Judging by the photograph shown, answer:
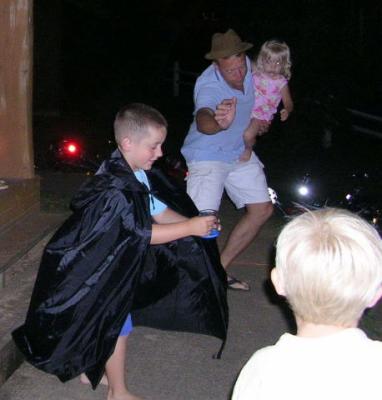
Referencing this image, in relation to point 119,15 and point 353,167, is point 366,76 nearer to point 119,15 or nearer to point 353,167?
point 353,167

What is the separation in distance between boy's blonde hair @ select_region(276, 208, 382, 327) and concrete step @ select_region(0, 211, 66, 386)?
254cm

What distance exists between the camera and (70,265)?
3.44 m

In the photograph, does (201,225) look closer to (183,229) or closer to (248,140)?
(183,229)

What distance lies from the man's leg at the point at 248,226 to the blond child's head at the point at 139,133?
1.99 metres

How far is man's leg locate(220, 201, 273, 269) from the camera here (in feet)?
18.0

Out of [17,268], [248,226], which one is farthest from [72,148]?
[248,226]

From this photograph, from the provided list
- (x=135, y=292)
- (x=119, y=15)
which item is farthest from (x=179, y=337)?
(x=119, y=15)

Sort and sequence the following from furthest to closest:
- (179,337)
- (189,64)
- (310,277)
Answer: (189,64), (179,337), (310,277)

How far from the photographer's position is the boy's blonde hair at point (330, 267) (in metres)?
1.82

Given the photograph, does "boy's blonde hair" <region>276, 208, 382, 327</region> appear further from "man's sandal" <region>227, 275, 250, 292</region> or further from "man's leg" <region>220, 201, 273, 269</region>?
"man's sandal" <region>227, 275, 250, 292</region>

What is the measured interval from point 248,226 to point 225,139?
2.50 feet

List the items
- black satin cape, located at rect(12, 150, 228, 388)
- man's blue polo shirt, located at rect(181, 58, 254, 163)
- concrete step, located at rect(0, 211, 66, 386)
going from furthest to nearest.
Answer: man's blue polo shirt, located at rect(181, 58, 254, 163)
concrete step, located at rect(0, 211, 66, 386)
black satin cape, located at rect(12, 150, 228, 388)

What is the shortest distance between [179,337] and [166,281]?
0.90m

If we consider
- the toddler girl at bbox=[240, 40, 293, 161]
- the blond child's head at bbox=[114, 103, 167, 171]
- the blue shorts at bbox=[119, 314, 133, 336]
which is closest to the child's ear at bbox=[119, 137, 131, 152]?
the blond child's head at bbox=[114, 103, 167, 171]
